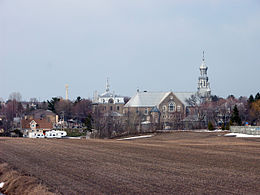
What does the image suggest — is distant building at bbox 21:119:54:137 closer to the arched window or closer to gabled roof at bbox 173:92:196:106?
the arched window

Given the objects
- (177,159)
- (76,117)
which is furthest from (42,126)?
(177,159)

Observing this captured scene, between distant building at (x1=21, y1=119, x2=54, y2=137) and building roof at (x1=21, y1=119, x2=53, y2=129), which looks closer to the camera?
distant building at (x1=21, y1=119, x2=54, y2=137)

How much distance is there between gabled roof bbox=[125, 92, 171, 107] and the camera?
135113mm

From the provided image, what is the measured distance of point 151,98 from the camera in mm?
136625

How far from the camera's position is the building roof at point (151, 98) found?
134m

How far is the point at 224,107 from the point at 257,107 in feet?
37.4

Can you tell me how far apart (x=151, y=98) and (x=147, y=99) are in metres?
1.16

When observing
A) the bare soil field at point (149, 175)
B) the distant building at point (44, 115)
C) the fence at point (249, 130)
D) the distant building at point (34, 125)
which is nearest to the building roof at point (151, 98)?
the distant building at point (34, 125)

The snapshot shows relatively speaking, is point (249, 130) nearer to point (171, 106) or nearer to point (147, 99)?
point (171, 106)

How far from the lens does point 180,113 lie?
118688mm

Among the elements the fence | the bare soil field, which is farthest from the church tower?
the bare soil field

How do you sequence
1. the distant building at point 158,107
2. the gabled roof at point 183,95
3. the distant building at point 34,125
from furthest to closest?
the gabled roof at point 183,95 < the distant building at point 34,125 < the distant building at point 158,107

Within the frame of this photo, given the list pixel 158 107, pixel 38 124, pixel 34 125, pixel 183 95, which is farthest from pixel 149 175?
pixel 183 95

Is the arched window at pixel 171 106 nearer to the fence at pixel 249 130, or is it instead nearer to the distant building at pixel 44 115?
the distant building at pixel 44 115
